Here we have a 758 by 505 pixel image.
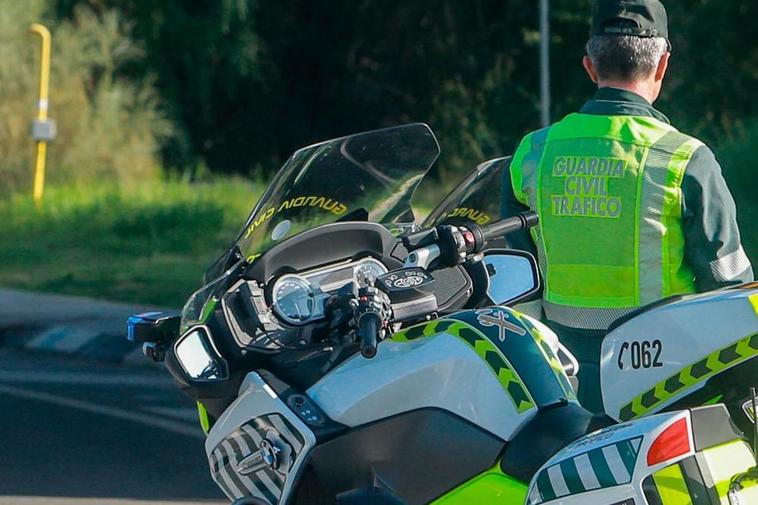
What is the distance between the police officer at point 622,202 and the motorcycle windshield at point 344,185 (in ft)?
1.15

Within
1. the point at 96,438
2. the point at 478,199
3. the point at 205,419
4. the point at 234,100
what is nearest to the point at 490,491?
the point at 205,419

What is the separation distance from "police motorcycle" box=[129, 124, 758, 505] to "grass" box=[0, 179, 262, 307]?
25.5ft

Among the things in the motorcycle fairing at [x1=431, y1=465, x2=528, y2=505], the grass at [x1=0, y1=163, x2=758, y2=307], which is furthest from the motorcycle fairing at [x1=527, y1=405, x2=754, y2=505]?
the grass at [x1=0, y1=163, x2=758, y2=307]

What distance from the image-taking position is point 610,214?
3.52 metres

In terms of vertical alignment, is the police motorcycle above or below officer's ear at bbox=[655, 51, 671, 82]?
below

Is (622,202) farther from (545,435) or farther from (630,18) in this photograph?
(545,435)

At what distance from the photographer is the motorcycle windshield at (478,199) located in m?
4.24

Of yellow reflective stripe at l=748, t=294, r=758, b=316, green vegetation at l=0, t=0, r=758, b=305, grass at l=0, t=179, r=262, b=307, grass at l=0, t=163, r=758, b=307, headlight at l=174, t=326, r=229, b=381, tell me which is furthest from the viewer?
green vegetation at l=0, t=0, r=758, b=305

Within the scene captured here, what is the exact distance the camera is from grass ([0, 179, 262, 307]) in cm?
1289

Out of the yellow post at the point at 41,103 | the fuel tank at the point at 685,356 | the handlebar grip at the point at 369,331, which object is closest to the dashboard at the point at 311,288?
the handlebar grip at the point at 369,331

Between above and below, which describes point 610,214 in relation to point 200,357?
above

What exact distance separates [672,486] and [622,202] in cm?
88

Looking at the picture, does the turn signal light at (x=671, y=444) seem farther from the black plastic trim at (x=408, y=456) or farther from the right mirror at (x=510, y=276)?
the right mirror at (x=510, y=276)

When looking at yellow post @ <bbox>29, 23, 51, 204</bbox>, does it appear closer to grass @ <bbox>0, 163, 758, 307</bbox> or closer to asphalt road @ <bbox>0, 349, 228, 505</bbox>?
grass @ <bbox>0, 163, 758, 307</bbox>
